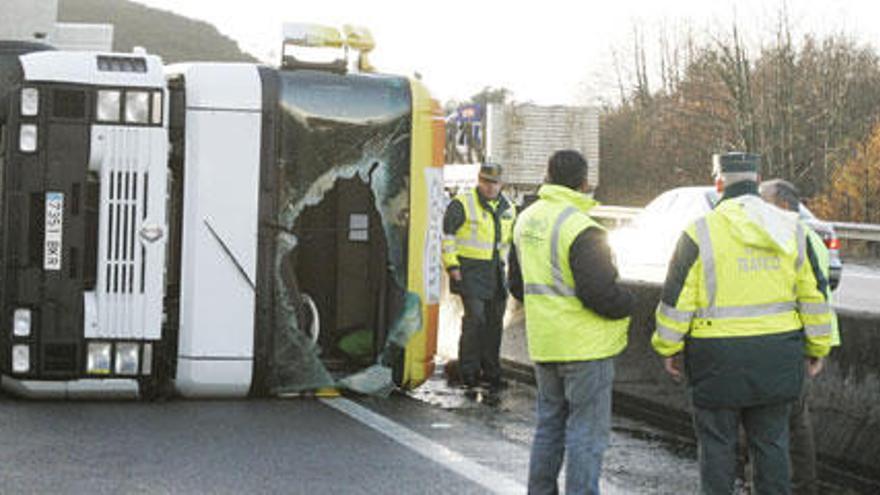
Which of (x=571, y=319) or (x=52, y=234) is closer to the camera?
(x=571, y=319)

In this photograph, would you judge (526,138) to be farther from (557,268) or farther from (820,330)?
(820,330)

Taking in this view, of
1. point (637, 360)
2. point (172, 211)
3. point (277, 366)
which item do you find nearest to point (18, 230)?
point (172, 211)

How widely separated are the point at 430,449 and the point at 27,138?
130 inches

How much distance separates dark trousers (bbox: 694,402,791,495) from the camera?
6.46m

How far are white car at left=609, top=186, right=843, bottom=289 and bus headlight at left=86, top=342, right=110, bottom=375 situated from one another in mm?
8648

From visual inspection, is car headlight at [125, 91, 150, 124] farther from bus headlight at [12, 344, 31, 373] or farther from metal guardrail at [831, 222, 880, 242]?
metal guardrail at [831, 222, 880, 242]

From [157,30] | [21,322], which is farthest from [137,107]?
[157,30]

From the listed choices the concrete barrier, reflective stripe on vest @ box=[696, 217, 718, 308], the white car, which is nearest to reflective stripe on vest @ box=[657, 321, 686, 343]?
reflective stripe on vest @ box=[696, 217, 718, 308]

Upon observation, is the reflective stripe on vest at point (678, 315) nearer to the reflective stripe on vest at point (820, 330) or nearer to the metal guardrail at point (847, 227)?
the reflective stripe on vest at point (820, 330)

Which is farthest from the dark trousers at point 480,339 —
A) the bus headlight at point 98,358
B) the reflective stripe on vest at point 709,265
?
the reflective stripe on vest at point 709,265

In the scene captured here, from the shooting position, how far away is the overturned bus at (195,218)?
977 cm

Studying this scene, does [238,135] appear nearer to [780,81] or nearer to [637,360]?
[637,360]

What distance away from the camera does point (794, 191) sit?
25.1 feet

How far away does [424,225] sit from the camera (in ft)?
34.6
